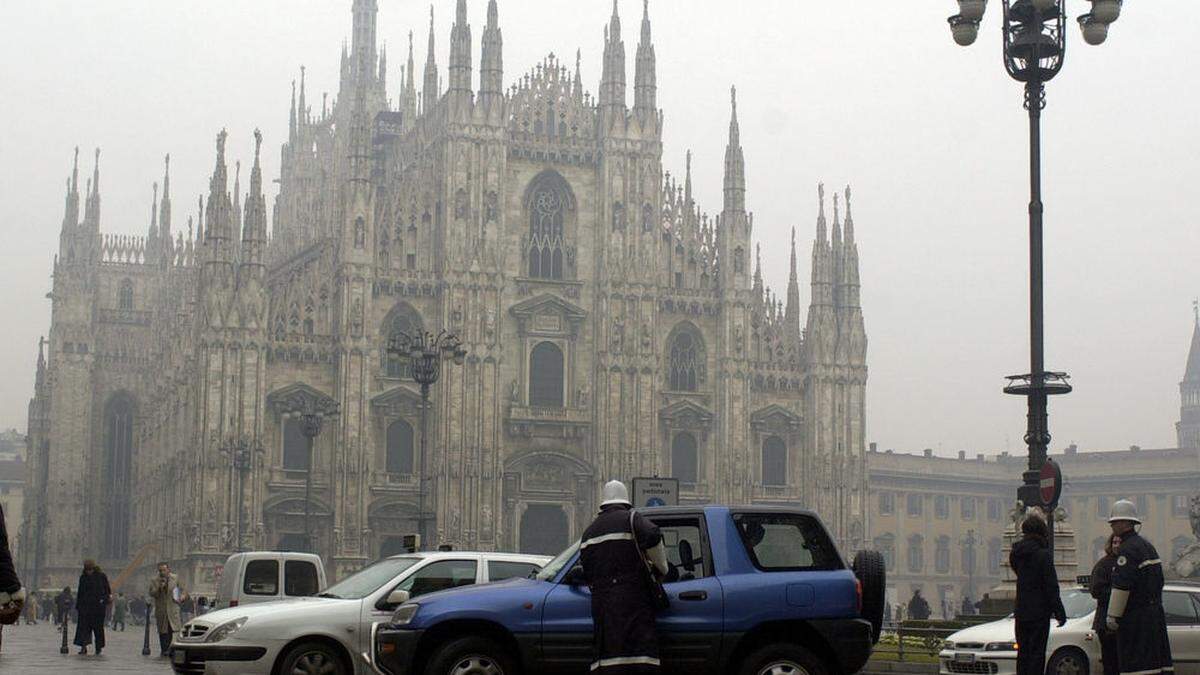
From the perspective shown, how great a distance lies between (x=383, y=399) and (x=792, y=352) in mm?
15504

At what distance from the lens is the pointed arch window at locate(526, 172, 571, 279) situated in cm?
6444

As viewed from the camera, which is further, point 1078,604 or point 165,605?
point 165,605

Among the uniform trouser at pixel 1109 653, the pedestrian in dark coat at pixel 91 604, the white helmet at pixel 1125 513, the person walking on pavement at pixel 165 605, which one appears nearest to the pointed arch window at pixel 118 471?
the pedestrian in dark coat at pixel 91 604

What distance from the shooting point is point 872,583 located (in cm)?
1416

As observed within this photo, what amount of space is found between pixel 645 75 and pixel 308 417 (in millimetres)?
25074

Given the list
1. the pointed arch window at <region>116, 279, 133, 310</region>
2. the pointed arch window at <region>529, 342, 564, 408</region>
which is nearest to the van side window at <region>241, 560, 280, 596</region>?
the pointed arch window at <region>529, 342, 564, 408</region>

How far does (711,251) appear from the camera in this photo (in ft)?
216

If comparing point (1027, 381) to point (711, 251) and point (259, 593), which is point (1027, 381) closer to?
point (259, 593)

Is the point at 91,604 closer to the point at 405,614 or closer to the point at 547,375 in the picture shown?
the point at 405,614

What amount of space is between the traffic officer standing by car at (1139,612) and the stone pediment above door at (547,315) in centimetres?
4918

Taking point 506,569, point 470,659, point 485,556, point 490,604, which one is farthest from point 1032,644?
point 485,556

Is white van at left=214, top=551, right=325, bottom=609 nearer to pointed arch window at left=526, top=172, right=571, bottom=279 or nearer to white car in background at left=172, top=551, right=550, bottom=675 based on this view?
white car in background at left=172, top=551, right=550, bottom=675

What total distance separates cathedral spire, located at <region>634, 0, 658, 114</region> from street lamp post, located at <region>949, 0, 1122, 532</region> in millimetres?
44200

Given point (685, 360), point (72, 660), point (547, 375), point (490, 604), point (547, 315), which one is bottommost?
point (72, 660)
